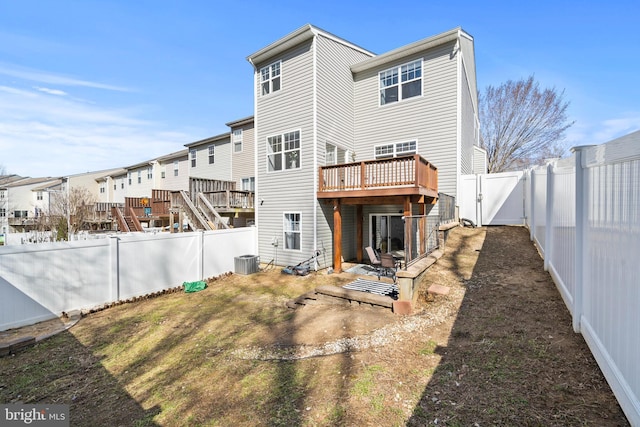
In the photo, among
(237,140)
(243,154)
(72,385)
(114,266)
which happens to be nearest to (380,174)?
(114,266)

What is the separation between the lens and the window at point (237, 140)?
17766 millimetres

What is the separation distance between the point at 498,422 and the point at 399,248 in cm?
991

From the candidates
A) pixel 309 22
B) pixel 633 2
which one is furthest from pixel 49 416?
pixel 633 2

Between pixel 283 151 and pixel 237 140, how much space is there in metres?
7.21

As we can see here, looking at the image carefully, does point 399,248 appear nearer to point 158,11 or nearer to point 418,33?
point 418,33

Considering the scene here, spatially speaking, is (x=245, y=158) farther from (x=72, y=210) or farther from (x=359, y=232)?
(x=72, y=210)

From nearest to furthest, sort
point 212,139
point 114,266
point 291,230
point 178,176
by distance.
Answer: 1. point 114,266
2. point 291,230
3. point 212,139
4. point 178,176

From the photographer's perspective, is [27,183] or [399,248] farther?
[27,183]

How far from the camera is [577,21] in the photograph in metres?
13.6

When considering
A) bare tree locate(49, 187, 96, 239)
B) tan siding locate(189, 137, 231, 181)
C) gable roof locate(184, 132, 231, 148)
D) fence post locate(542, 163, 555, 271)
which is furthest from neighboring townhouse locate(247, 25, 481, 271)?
bare tree locate(49, 187, 96, 239)

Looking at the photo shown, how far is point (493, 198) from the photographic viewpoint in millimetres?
11648

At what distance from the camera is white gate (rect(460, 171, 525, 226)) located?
1143 cm

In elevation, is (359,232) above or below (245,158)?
below

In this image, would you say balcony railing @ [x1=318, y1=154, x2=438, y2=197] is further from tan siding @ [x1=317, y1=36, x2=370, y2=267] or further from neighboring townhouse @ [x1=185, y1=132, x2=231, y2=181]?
neighboring townhouse @ [x1=185, y1=132, x2=231, y2=181]
